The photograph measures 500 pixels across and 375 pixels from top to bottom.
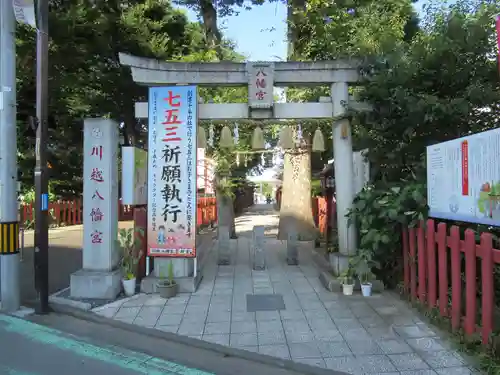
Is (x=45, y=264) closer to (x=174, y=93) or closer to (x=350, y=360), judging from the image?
(x=174, y=93)

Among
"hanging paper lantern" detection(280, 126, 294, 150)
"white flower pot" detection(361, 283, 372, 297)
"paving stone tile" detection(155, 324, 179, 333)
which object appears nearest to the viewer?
"paving stone tile" detection(155, 324, 179, 333)

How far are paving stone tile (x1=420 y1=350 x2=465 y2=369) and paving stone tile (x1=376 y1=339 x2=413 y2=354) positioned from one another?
20 centimetres

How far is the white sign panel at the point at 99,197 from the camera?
7355 millimetres

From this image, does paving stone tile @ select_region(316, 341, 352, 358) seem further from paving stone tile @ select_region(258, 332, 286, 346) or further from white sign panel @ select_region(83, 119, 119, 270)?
white sign panel @ select_region(83, 119, 119, 270)

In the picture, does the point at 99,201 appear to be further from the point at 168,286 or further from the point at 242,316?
the point at 242,316

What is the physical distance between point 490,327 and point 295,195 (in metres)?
10.0

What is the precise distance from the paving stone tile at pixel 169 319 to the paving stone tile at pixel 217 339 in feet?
2.38

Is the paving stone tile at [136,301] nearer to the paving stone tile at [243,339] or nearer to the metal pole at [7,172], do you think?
the metal pole at [7,172]

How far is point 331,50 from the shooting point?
36.2 feet

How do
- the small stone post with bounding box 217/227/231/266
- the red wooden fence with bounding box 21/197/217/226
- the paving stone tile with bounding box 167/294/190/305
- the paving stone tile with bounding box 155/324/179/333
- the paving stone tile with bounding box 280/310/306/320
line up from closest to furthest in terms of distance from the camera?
the paving stone tile with bounding box 155/324/179/333, the paving stone tile with bounding box 280/310/306/320, the paving stone tile with bounding box 167/294/190/305, the small stone post with bounding box 217/227/231/266, the red wooden fence with bounding box 21/197/217/226

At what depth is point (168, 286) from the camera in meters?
7.21

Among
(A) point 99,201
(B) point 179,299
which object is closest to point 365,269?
(B) point 179,299

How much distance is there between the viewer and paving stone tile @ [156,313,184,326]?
19.7ft

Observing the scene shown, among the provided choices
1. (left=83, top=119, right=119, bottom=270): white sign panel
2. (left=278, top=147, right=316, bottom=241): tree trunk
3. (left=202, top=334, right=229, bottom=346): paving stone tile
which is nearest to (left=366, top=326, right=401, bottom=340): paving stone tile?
(left=202, top=334, right=229, bottom=346): paving stone tile
